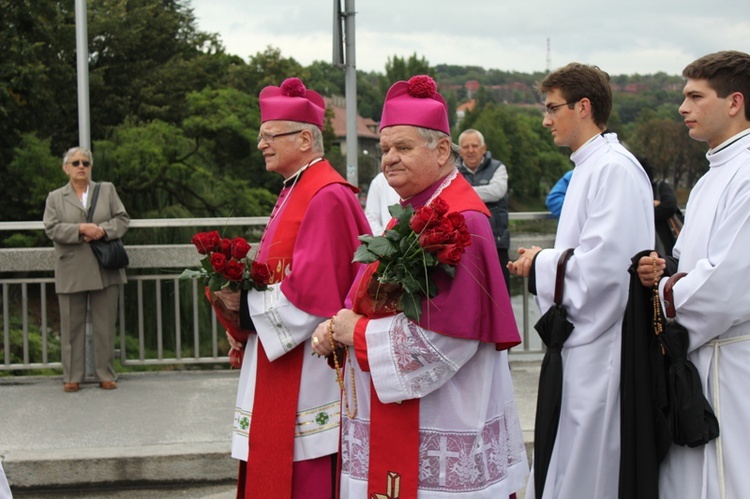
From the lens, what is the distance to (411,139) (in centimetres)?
377

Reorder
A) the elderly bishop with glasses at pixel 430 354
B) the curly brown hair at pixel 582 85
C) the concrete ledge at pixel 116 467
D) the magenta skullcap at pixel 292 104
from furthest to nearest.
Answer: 1. the concrete ledge at pixel 116 467
2. the magenta skullcap at pixel 292 104
3. the curly brown hair at pixel 582 85
4. the elderly bishop with glasses at pixel 430 354

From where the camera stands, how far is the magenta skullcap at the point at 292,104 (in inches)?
185

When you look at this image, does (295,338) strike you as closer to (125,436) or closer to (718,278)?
(718,278)

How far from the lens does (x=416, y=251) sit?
3408 millimetres

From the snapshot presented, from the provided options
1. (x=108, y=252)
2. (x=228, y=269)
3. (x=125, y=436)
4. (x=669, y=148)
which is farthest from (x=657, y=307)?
(x=669, y=148)

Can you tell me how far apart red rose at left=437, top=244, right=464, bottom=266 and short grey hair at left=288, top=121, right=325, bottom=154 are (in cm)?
157

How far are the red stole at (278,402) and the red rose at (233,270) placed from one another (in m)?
0.25

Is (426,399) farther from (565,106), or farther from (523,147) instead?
(523,147)

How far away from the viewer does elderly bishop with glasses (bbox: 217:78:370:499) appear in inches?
172

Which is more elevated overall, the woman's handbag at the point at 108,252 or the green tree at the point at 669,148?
the green tree at the point at 669,148

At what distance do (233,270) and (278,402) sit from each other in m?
0.67

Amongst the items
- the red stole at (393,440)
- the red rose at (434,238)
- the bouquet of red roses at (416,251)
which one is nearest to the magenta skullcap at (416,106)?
the red stole at (393,440)

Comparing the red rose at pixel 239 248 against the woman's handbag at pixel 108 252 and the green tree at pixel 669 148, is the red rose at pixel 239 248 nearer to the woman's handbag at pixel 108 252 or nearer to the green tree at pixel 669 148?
the woman's handbag at pixel 108 252

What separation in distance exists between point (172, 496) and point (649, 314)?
11.2 ft
